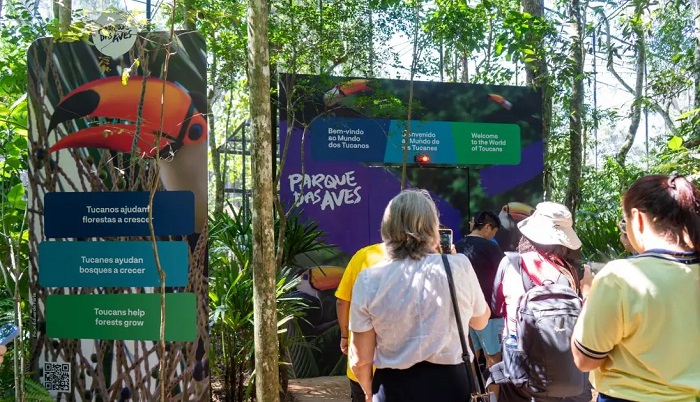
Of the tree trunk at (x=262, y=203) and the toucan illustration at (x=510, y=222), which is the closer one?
the tree trunk at (x=262, y=203)

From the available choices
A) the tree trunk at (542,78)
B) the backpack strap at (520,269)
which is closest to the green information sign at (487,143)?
the tree trunk at (542,78)

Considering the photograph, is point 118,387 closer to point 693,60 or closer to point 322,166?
point 322,166

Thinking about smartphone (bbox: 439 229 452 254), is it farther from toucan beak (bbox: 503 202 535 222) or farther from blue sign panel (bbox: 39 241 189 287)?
toucan beak (bbox: 503 202 535 222)

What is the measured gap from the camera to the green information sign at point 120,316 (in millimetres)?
4723

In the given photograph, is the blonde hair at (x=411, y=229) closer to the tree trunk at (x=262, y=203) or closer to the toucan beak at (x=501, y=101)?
the tree trunk at (x=262, y=203)

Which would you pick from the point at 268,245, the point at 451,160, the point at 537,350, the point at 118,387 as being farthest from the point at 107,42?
the point at 451,160

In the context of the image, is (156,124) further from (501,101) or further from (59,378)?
(501,101)

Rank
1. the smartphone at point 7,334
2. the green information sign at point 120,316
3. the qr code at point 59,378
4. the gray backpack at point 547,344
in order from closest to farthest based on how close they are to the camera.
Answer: the smartphone at point 7,334 < the gray backpack at point 547,344 < the green information sign at point 120,316 < the qr code at point 59,378

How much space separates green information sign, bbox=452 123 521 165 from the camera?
29.0 ft

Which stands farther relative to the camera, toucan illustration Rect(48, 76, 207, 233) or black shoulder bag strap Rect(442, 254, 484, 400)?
toucan illustration Rect(48, 76, 207, 233)

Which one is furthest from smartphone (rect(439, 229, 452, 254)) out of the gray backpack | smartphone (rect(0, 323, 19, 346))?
smartphone (rect(0, 323, 19, 346))

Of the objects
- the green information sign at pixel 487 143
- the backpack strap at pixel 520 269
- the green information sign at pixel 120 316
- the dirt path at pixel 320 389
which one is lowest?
the dirt path at pixel 320 389

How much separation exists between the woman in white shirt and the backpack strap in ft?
2.60

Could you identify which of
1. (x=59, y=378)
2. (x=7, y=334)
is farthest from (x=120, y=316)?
(x=7, y=334)
